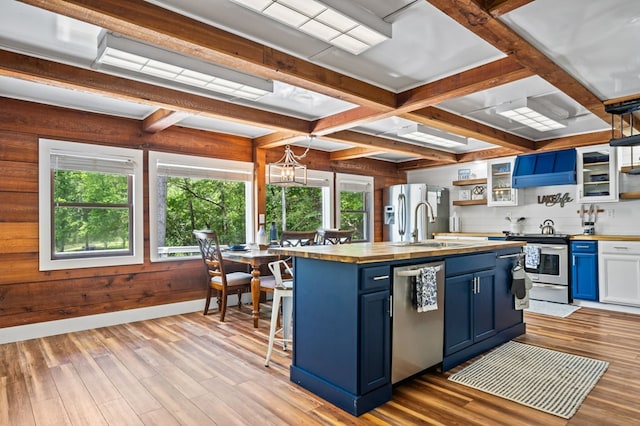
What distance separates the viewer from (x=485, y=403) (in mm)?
2488

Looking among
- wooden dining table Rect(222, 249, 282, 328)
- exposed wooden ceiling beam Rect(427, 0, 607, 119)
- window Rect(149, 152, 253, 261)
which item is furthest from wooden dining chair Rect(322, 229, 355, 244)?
exposed wooden ceiling beam Rect(427, 0, 607, 119)

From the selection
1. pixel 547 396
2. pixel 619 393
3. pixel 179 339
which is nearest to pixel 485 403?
pixel 547 396

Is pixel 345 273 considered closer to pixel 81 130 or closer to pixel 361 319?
pixel 361 319

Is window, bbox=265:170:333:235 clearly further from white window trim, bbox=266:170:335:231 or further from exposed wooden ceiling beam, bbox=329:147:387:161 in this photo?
exposed wooden ceiling beam, bbox=329:147:387:161

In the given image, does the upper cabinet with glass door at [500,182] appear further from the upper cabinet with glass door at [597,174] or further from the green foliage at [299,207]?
the green foliage at [299,207]

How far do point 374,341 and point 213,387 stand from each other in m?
1.22

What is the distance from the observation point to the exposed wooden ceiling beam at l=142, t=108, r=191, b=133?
4.00 metres

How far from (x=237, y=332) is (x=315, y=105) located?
8.46 feet

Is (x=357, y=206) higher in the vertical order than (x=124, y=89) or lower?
lower

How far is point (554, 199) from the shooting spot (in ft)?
20.0

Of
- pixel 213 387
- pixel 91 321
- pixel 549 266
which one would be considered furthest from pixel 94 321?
pixel 549 266

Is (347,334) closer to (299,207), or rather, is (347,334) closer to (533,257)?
(533,257)

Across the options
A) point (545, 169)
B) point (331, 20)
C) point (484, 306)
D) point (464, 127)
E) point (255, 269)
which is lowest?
point (484, 306)

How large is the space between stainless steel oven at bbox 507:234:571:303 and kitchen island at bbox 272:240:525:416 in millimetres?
2855
